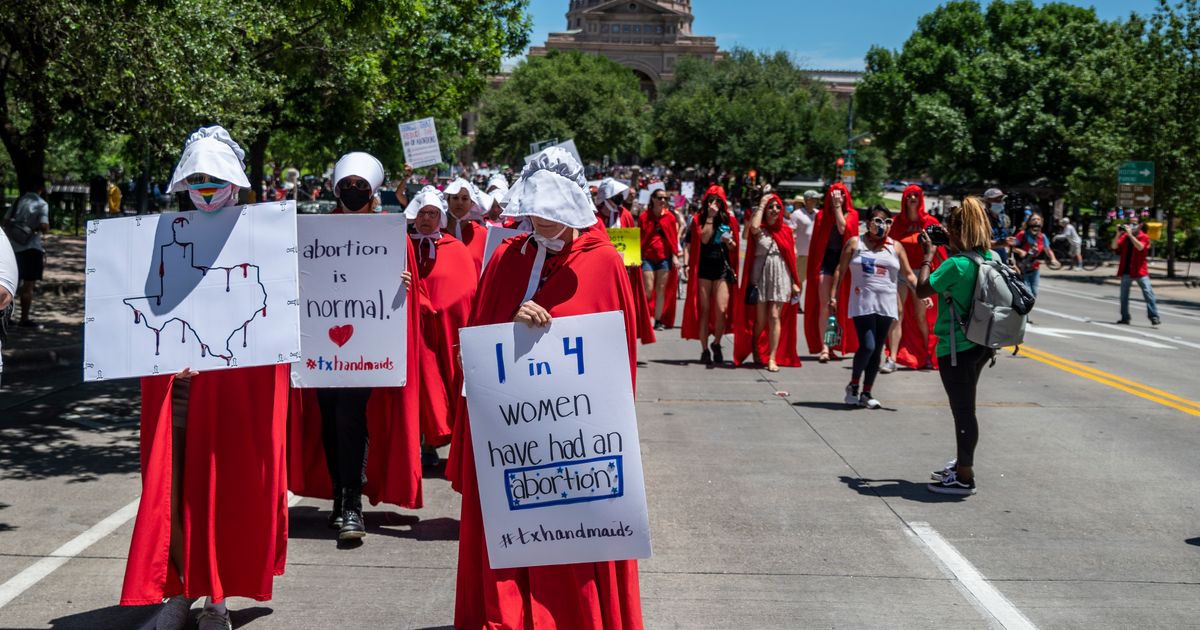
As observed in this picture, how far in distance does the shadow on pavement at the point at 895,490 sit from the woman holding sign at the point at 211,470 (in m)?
4.02

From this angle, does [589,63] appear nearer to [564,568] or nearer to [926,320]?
[926,320]

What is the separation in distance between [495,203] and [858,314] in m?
3.37

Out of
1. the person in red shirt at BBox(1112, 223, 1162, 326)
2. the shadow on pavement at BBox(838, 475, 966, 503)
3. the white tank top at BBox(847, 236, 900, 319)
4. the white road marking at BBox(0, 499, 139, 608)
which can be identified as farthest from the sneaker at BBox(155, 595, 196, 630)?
the person in red shirt at BBox(1112, 223, 1162, 326)

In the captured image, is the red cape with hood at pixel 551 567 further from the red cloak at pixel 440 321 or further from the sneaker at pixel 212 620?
the red cloak at pixel 440 321

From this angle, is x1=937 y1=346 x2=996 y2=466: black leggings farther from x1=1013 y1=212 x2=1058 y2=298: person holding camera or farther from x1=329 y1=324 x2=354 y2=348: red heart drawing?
x1=1013 y1=212 x2=1058 y2=298: person holding camera

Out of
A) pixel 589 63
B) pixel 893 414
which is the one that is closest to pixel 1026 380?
pixel 893 414

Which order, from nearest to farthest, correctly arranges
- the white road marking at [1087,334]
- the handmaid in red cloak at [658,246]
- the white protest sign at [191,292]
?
1. the white protest sign at [191,292]
2. the handmaid in red cloak at [658,246]
3. the white road marking at [1087,334]

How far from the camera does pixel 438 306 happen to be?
282 inches

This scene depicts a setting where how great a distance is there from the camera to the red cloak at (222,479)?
4.71 metres

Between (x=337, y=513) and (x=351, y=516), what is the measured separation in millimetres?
291

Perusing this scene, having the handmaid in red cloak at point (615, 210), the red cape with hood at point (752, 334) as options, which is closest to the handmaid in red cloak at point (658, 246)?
the handmaid in red cloak at point (615, 210)

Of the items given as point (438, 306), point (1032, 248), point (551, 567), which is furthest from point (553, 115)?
point (551, 567)

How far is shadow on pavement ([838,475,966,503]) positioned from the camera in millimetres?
7555

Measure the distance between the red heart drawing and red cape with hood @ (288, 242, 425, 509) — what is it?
0.31 m
